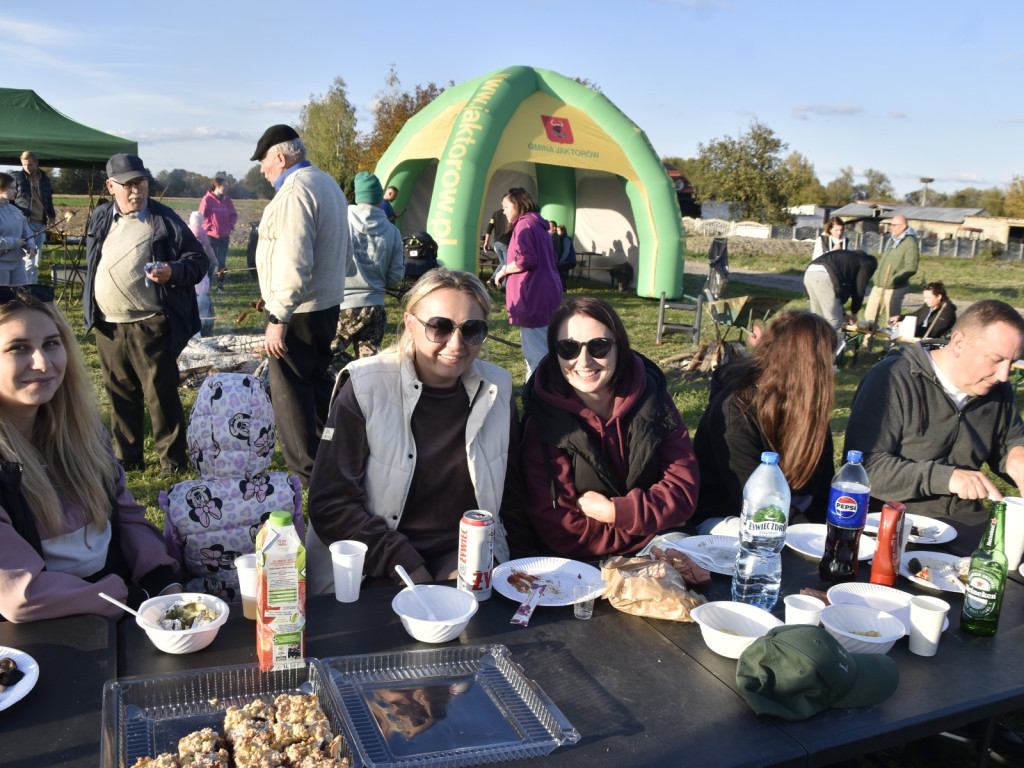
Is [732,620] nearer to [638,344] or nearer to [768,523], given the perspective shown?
[768,523]

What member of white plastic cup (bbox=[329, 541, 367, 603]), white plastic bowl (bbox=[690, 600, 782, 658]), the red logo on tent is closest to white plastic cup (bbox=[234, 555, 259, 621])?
white plastic cup (bbox=[329, 541, 367, 603])

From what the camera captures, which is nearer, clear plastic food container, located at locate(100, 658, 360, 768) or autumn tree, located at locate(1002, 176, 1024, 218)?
clear plastic food container, located at locate(100, 658, 360, 768)

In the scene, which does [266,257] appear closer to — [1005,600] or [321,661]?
[321,661]

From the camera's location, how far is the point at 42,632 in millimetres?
1862

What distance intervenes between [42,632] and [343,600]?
27.2 inches

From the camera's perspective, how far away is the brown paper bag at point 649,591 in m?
2.09

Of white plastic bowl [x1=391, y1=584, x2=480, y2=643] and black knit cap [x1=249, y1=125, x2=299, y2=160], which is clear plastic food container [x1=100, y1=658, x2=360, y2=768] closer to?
white plastic bowl [x1=391, y1=584, x2=480, y2=643]

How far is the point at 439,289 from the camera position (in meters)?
2.67

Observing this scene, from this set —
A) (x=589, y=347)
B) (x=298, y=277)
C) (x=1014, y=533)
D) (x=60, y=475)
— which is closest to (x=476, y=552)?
(x=589, y=347)

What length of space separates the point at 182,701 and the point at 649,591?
1.14 m

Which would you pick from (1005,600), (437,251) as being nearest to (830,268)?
(437,251)

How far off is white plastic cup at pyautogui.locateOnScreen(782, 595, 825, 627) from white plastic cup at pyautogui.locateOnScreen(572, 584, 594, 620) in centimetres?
49

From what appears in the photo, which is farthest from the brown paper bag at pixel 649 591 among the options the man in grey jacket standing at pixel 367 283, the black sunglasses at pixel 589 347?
the man in grey jacket standing at pixel 367 283

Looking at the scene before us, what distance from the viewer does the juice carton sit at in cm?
166
